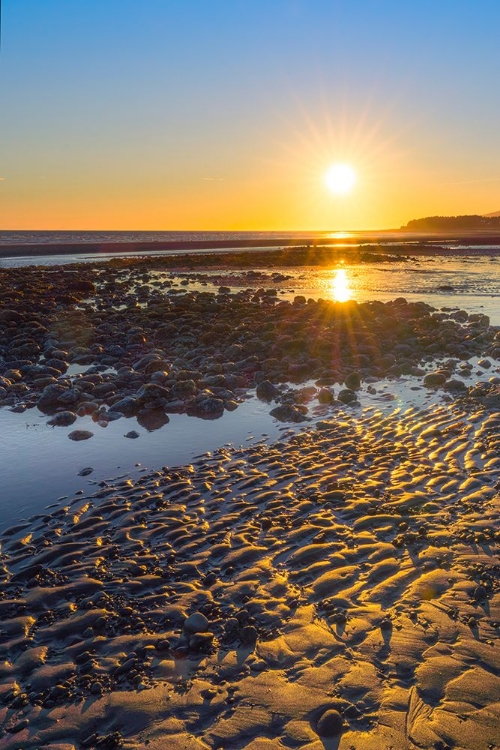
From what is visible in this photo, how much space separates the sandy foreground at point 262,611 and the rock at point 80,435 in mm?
2207

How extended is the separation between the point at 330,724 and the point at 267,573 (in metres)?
1.90

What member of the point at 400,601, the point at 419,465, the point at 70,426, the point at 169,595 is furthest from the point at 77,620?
the point at 70,426

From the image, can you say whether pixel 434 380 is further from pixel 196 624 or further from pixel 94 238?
pixel 94 238

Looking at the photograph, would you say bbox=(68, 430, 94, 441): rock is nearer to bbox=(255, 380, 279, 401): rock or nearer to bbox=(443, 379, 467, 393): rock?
bbox=(255, 380, 279, 401): rock

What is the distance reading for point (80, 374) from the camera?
13867mm

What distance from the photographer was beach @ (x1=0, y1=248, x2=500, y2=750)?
3.92m

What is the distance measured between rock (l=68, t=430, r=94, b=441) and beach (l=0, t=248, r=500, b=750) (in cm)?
4

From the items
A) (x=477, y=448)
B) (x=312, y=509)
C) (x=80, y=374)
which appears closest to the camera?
(x=312, y=509)

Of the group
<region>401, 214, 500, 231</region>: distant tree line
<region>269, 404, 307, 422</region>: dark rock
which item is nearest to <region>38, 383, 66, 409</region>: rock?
<region>269, 404, 307, 422</region>: dark rock

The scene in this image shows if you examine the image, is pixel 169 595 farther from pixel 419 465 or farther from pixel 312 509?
pixel 419 465

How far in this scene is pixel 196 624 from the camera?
4777 mm

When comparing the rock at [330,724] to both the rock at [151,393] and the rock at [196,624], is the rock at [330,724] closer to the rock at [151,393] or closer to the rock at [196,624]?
the rock at [196,624]

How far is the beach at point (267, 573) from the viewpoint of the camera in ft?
12.9

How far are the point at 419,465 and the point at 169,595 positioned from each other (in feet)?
14.1
